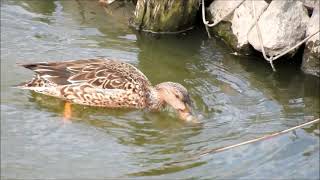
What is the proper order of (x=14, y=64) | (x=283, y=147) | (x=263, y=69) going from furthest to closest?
(x=263, y=69), (x=14, y=64), (x=283, y=147)

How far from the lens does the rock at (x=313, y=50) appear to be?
30.0 feet

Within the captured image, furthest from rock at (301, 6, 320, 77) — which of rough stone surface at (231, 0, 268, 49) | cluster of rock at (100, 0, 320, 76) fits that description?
rough stone surface at (231, 0, 268, 49)

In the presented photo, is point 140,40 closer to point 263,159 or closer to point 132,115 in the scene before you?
point 132,115

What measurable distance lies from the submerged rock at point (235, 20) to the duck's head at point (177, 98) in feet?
6.37

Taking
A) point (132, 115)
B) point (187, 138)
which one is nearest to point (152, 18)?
point (132, 115)

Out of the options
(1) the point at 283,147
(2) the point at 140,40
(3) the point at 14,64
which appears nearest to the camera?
(1) the point at 283,147

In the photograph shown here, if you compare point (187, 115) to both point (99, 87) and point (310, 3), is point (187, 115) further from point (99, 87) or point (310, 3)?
point (310, 3)

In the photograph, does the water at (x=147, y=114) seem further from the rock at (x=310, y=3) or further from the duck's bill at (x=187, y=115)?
the rock at (x=310, y=3)

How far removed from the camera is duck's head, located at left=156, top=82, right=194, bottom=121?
7931 millimetres

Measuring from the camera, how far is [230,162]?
6785mm

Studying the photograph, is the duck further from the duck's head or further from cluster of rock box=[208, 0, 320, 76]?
cluster of rock box=[208, 0, 320, 76]

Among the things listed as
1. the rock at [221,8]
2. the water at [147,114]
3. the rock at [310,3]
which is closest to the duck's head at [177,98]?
the water at [147,114]

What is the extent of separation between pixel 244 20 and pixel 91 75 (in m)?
2.70

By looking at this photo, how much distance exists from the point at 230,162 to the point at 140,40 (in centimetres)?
374
